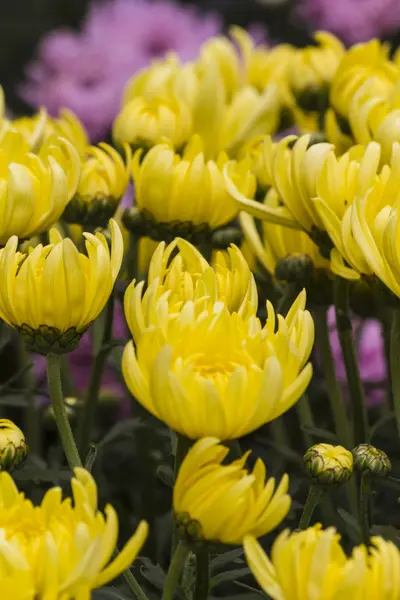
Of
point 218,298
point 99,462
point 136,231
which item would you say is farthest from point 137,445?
point 218,298

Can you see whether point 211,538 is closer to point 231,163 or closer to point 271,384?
point 271,384

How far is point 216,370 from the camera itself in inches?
16.4

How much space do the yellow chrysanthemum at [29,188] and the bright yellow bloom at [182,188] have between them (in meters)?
0.04

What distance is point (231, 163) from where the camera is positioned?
0.63m

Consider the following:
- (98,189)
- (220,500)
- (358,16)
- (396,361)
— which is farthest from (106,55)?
(220,500)

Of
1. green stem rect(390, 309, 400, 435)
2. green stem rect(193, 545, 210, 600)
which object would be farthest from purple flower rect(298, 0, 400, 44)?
green stem rect(193, 545, 210, 600)

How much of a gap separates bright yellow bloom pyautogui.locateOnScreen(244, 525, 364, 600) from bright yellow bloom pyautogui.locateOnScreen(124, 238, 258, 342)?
105 mm

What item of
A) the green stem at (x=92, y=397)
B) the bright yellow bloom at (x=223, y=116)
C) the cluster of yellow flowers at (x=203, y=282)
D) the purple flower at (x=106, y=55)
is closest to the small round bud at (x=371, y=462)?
the cluster of yellow flowers at (x=203, y=282)

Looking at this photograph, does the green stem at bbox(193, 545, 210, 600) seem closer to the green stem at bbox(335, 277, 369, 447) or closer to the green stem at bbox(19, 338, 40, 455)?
the green stem at bbox(335, 277, 369, 447)

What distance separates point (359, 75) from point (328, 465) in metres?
0.32

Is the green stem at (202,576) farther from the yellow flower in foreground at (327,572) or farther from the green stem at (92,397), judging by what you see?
the green stem at (92,397)

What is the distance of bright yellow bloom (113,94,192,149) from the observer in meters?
0.70

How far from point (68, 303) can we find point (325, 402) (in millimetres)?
444

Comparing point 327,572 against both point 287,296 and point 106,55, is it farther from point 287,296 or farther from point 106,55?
point 106,55
